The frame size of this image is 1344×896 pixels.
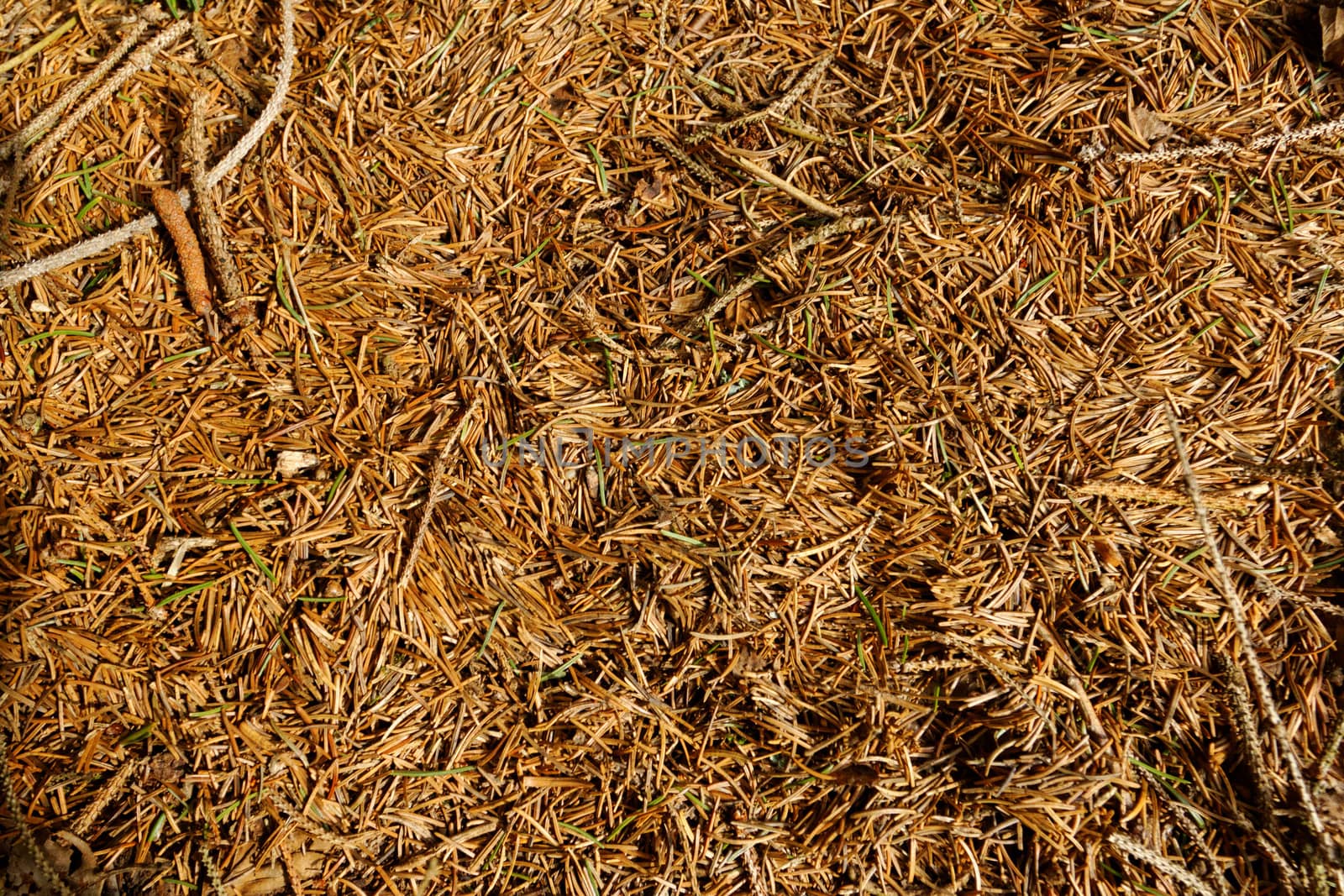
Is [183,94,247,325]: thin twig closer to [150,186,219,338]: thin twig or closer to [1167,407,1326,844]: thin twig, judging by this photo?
[150,186,219,338]: thin twig

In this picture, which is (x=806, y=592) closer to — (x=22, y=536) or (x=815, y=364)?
(x=815, y=364)

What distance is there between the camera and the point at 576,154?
160 cm

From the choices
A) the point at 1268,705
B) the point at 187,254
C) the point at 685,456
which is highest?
the point at 187,254

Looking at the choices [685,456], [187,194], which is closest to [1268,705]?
[685,456]

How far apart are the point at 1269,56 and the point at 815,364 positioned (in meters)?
1.13

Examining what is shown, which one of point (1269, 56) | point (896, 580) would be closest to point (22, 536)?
point (896, 580)

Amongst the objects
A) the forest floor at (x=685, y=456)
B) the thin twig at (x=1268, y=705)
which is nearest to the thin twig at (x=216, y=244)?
the forest floor at (x=685, y=456)

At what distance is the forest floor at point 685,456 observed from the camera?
1420 mm

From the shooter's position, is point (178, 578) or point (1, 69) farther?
point (1, 69)

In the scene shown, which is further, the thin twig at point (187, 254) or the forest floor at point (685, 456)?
the thin twig at point (187, 254)

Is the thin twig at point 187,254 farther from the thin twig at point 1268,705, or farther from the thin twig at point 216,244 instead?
the thin twig at point 1268,705

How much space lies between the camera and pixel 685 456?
1.49m

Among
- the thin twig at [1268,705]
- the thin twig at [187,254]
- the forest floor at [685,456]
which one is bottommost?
the thin twig at [1268,705]

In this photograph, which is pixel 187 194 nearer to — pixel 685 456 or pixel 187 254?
pixel 187 254
